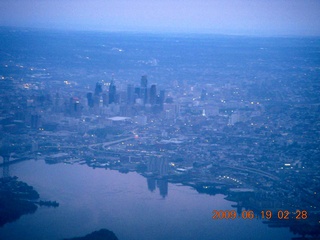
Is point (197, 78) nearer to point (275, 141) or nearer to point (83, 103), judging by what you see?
point (83, 103)

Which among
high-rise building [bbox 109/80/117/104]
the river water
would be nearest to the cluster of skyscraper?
high-rise building [bbox 109/80/117/104]

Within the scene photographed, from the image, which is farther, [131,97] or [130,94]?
[130,94]

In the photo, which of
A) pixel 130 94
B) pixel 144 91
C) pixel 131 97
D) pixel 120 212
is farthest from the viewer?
pixel 144 91

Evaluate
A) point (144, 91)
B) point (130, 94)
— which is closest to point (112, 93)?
point (130, 94)

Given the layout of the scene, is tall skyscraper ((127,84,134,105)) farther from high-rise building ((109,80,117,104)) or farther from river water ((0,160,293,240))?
river water ((0,160,293,240))

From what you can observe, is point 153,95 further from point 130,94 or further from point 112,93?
point 112,93

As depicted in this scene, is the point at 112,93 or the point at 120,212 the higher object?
the point at 112,93

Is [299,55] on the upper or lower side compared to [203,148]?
upper

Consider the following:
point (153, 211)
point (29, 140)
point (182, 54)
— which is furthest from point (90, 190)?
point (182, 54)

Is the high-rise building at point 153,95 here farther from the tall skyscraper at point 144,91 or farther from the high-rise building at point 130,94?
the high-rise building at point 130,94
